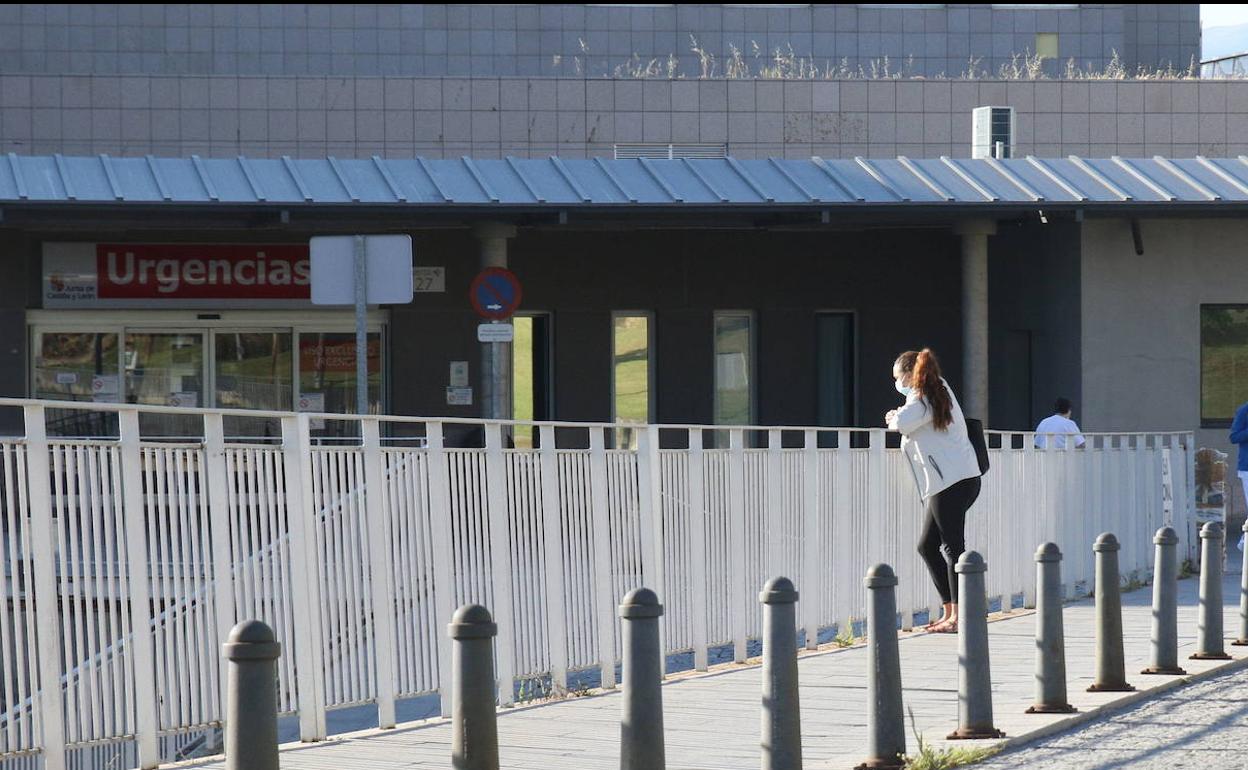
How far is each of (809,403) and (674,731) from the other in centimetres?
1699

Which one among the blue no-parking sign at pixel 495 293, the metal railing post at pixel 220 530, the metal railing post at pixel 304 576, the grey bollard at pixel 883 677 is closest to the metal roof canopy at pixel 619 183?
the blue no-parking sign at pixel 495 293

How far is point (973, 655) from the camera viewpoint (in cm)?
730

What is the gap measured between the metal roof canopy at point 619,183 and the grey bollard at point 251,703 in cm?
1446

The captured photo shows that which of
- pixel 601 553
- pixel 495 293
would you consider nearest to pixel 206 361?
pixel 495 293

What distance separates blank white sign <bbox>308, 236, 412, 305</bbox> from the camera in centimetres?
1295

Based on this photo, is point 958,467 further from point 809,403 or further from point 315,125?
point 315,125

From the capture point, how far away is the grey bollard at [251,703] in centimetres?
446

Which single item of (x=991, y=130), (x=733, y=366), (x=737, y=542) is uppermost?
→ (x=991, y=130)

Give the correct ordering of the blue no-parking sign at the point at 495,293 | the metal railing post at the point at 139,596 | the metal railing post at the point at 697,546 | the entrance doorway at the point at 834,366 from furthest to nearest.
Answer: the entrance doorway at the point at 834,366, the blue no-parking sign at the point at 495,293, the metal railing post at the point at 697,546, the metal railing post at the point at 139,596

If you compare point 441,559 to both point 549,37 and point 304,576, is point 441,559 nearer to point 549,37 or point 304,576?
point 304,576

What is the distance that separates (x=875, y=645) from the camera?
6.71 meters

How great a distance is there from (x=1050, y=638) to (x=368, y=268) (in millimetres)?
6409

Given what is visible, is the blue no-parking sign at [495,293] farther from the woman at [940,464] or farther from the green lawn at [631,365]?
the green lawn at [631,365]

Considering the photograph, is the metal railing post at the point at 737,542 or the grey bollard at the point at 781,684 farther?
the metal railing post at the point at 737,542
